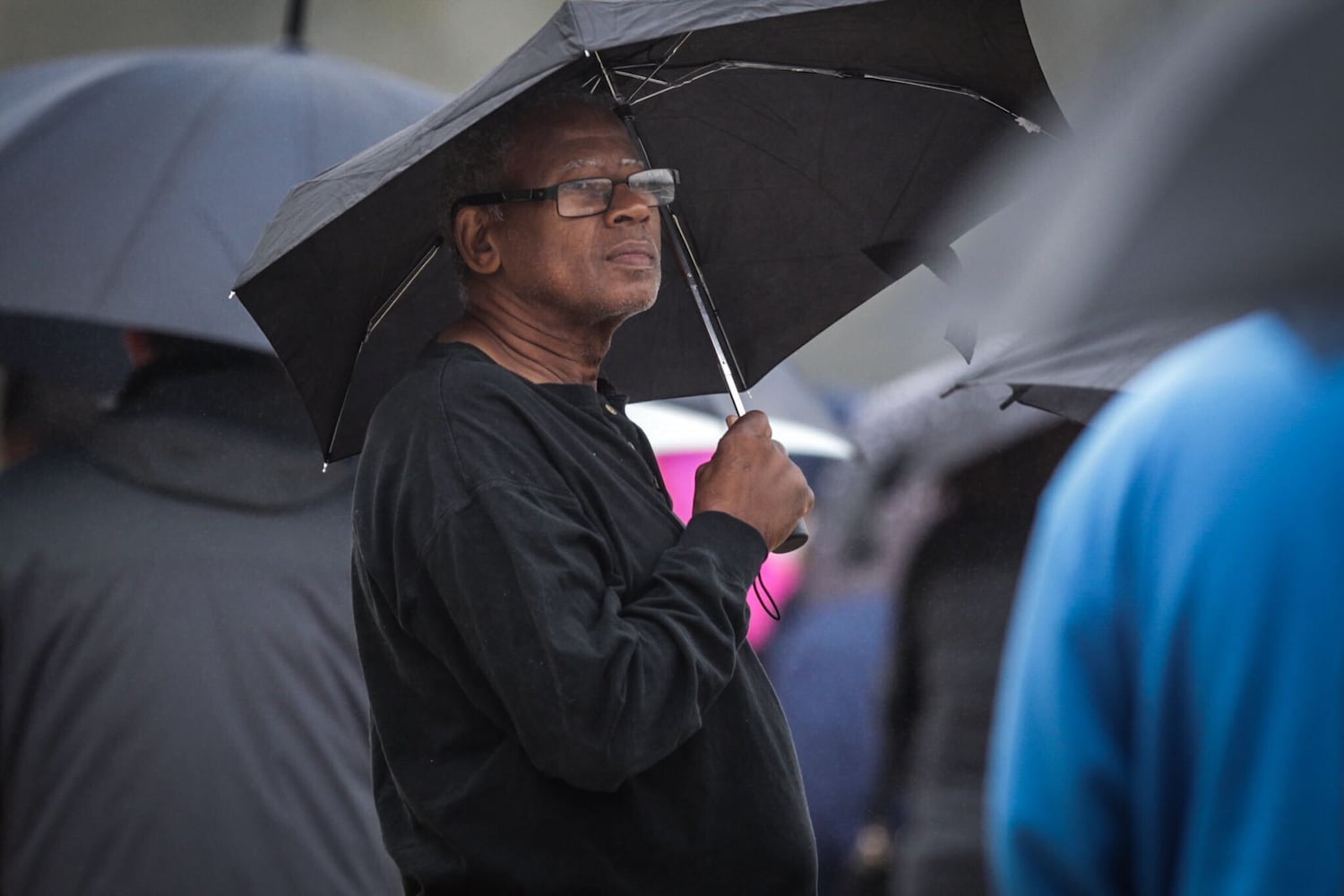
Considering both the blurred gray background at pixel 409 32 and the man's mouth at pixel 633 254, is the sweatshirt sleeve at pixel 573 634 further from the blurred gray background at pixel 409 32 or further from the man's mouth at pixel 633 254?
the blurred gray background at pixel 409 32

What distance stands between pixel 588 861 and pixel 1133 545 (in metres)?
0.98

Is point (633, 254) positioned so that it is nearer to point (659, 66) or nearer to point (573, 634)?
point (659, 66)

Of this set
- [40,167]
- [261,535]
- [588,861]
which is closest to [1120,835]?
[588,861]

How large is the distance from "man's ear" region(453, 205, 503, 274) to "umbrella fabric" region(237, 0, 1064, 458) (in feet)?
0.25

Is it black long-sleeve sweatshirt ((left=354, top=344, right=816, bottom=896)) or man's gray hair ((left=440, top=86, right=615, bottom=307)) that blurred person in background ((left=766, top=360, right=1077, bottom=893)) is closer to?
man's gray hair ((left=440, top=86, right=615, bottom=307))

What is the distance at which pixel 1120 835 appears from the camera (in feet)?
4.03

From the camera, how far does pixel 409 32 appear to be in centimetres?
876

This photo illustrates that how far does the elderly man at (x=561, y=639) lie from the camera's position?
1.95 m

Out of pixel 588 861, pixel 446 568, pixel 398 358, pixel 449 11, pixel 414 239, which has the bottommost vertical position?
pixel 588 861

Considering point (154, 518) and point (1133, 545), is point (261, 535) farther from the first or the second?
point (1133, 545)

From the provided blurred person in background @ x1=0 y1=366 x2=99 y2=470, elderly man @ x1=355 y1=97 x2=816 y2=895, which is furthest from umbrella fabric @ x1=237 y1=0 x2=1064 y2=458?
blurred person in background @ x1=0 y1=366 x2=99 y2=470

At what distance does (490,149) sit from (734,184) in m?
0.42

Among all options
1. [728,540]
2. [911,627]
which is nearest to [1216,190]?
[728,540]

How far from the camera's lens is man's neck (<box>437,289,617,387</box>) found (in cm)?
234
